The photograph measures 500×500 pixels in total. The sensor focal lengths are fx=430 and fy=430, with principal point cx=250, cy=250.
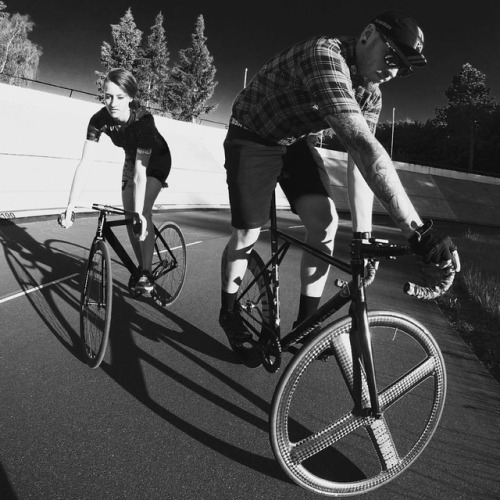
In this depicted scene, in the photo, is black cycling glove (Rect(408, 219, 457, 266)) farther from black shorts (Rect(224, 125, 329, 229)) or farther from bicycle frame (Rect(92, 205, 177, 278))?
bicycle frame (Rect(92, 205, 177, 278))

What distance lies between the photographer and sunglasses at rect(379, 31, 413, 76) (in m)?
1.79

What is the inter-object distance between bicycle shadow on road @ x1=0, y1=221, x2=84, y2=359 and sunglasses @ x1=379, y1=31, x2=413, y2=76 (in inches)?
110

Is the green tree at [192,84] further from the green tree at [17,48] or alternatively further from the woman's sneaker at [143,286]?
the woman's sneaker at [143,286]

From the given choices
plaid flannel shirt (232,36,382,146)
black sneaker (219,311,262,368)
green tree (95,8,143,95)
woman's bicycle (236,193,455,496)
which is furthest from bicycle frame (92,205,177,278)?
green tree (95,8,143,95)

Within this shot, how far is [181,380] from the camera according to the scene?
290cm

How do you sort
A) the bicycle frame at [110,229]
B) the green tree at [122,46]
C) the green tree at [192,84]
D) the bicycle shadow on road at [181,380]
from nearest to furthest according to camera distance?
the bicycle shadow on road at [181,380] < the bicycle frame at [110,229] < the green tree at [122,46] < the green tree at [192,84]

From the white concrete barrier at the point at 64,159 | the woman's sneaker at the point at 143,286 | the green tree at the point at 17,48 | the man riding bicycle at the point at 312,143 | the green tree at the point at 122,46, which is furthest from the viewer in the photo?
the green tree at the point at 122,46

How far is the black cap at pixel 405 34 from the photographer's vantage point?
1732 mm

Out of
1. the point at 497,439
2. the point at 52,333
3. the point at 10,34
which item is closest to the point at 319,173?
the point at 497,439

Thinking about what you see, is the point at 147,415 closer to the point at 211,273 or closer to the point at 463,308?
the point at 211,273

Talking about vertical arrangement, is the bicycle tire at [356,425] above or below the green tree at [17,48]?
below

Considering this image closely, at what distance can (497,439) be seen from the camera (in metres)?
2.46

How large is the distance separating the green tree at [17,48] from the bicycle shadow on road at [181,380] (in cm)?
4450

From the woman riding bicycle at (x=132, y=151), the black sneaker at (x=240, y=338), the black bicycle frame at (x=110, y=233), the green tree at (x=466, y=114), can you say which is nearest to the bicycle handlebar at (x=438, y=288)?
the black sneaker at (x=240, y=338)
